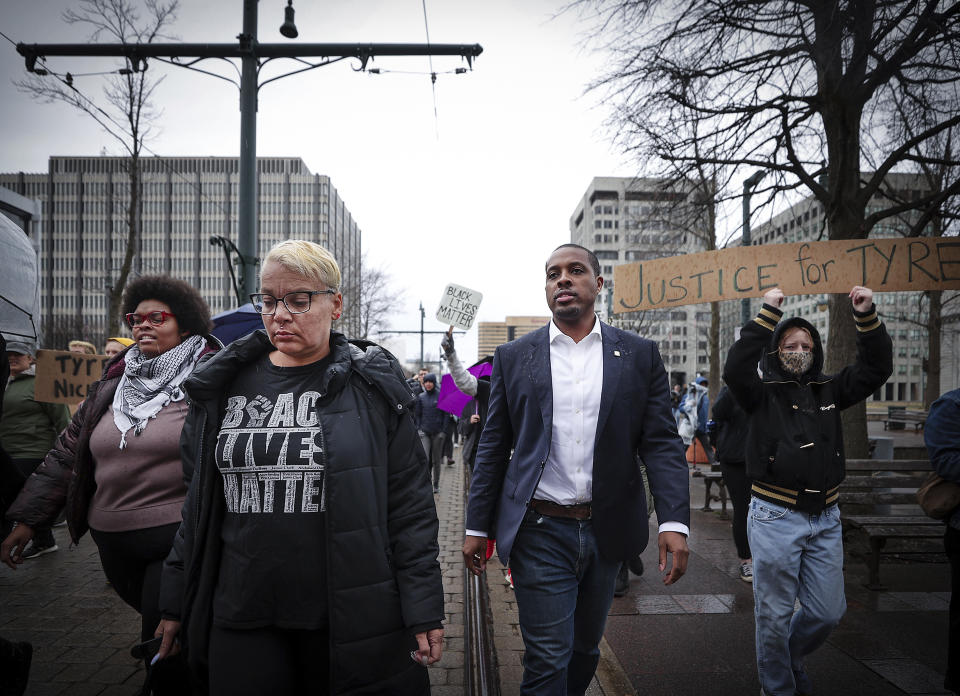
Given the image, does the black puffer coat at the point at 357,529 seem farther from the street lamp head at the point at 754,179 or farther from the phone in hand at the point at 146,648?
the street lamp head at the point at 754,179

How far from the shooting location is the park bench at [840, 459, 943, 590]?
16.6 ft

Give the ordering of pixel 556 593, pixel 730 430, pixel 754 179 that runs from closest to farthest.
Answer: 1. pixel 556 593
2. pixel 730 430
3. pixel 754 179

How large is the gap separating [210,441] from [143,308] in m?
1.29

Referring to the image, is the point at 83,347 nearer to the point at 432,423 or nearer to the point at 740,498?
the point at 432,423

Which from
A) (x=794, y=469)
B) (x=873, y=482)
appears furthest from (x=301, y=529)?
(x=873, y=482)

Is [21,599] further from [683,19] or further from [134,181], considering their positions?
[134,181]

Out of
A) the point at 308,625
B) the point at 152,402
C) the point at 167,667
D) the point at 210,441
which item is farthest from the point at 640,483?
the point at 152,402

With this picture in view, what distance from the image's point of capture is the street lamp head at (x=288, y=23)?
6.68 meters

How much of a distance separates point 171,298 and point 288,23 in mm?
5139

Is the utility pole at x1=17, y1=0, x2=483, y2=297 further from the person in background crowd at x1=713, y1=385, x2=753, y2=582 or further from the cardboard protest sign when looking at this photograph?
the person in background crowd at x1=713, y1=385, x2=753, y2=582

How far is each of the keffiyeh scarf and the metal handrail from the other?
222 cm

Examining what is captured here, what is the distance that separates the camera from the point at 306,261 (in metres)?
2.18

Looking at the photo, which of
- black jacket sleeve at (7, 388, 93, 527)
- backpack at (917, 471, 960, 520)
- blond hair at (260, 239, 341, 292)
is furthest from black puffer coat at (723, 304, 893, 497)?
black jacket sleeve at (7, 388, 93, 527)

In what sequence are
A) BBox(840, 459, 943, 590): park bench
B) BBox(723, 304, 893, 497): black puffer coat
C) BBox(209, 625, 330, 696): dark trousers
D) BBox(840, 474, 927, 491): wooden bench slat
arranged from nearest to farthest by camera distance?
BBox(209, 625, 330, 696): dark trousers → BBox(723, 304, 893, 497): black puffer coat → BBox(840, 459, 943, 590): park bench → BBox(840, 474, 927, 491): wooden bench slat
